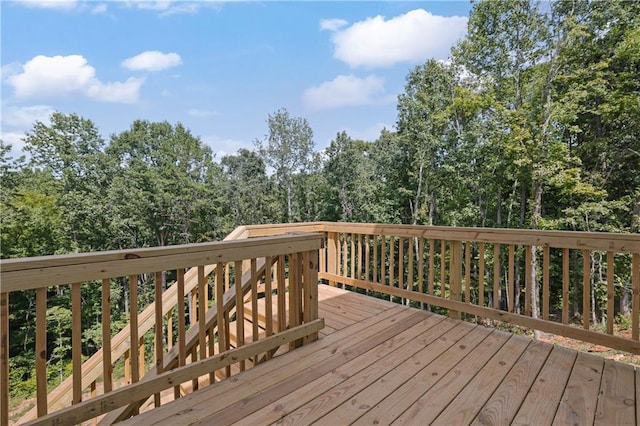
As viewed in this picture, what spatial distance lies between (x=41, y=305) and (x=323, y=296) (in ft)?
9.25

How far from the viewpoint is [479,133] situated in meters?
12.2

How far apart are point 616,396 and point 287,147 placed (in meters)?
16.7

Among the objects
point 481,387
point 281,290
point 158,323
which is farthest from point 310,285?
point 481,387

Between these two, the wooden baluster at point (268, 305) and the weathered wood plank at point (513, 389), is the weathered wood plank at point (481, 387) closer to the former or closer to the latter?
the weathered wood plank at point (513, 389)

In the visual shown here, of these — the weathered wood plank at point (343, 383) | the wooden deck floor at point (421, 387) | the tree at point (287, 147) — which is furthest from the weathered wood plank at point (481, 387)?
the tree at point (287, 147)

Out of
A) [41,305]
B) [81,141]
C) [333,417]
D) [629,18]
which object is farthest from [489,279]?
[81,141]

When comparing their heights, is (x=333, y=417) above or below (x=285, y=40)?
below

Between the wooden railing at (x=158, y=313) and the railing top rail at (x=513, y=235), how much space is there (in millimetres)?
1273

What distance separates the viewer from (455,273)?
9.80 feet

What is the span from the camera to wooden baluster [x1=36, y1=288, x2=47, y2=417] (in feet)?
4.23

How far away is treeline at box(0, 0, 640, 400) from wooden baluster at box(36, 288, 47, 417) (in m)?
12.5

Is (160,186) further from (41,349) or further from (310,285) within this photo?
(41,349)

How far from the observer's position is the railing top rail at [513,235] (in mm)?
2098

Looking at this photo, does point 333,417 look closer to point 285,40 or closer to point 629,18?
point 285,40
